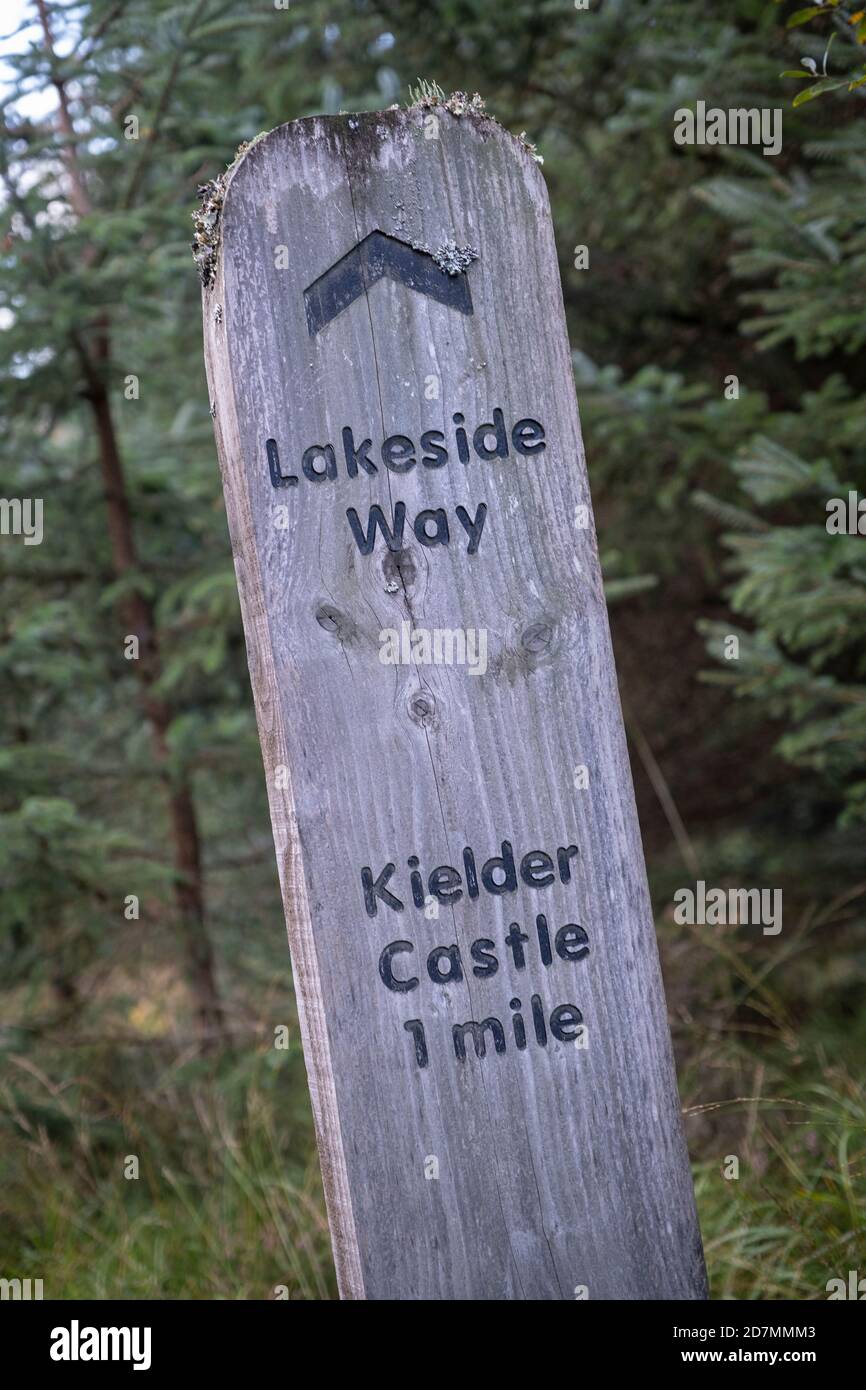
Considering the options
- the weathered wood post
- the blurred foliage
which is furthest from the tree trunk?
the weathered wood post

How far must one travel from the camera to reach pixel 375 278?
195 cm

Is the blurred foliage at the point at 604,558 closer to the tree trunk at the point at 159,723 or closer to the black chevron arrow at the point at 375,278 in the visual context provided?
the tree trunk at the point at 159,723

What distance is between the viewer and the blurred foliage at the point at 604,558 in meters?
3.32

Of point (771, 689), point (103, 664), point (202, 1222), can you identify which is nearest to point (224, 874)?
point (103, 664)

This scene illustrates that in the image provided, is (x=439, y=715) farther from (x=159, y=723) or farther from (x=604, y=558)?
(x=159, y=723)

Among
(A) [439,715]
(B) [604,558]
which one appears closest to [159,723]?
(B) [604,558]

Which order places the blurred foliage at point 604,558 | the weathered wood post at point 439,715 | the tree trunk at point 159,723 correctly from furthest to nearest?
the tree trunk at point 159,723, the blurred foliage at point 604,558, the weathered wood post at point 439,715

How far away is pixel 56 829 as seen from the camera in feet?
12.8

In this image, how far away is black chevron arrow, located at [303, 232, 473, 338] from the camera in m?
1.92

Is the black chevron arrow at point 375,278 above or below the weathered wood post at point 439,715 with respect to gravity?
above

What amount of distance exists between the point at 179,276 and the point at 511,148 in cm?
264

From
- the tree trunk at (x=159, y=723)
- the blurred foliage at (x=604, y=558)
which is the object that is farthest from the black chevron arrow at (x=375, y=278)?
the tree trunk at (x=159, y=723)

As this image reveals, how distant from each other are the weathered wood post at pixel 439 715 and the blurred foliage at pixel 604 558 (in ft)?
3.03
